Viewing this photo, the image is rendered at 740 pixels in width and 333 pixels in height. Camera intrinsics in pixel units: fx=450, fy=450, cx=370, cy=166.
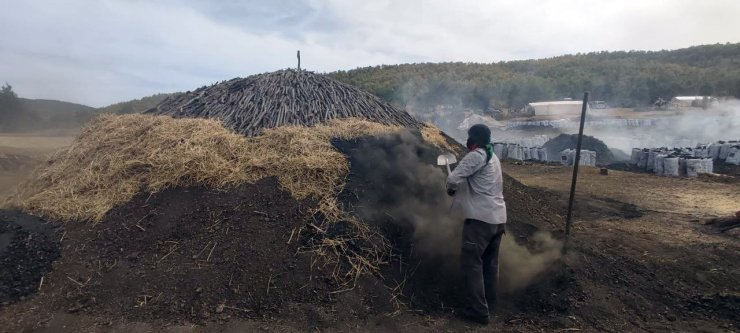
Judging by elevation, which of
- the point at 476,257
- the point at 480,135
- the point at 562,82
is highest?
the point at 562,82

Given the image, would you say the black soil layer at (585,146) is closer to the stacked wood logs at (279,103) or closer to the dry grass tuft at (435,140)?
the dry grass tuft at (435,140)

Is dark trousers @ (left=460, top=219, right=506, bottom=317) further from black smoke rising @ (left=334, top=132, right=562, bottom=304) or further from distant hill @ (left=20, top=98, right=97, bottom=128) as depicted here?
distant hill @ (left=20, top=98, right=97, bottom=128)

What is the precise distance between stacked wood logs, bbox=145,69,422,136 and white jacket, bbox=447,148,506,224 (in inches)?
113

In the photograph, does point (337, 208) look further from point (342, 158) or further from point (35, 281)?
point (35, 281)

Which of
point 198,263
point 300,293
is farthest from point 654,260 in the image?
point 198,263

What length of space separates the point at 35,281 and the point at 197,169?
6.17ft

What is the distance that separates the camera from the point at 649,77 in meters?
33.4

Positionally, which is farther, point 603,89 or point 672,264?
point 603,89

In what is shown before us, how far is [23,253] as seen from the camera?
179 inches

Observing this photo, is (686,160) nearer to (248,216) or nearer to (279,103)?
(279,103)

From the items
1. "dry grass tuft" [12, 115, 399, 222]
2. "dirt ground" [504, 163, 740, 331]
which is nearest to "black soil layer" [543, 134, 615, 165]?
"dirt ground" [504, 163, 740, 331]

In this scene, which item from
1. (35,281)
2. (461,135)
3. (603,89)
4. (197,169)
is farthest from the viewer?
(603,89)

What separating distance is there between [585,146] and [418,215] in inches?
689

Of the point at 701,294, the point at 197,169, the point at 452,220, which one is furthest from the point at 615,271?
the point at 197,169
